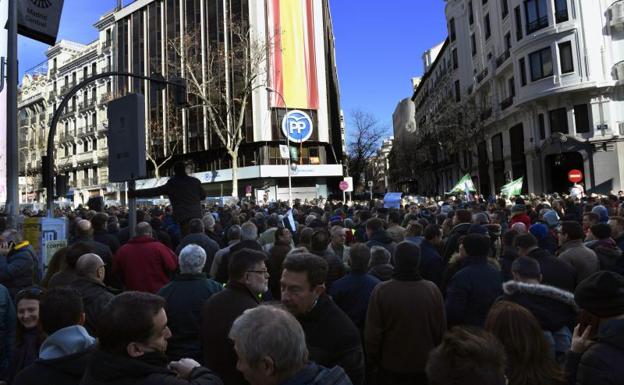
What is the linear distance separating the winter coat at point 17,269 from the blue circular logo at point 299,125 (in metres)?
41.5

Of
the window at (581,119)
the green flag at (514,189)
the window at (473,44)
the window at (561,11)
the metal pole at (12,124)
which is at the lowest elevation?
the green flag at (514,189)

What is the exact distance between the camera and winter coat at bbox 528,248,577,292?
5.08 metres

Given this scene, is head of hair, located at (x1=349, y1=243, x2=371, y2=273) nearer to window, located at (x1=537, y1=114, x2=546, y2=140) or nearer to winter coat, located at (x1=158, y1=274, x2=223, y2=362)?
winter coat, located at (x1=158, y1=274, x2=223, y2=362)

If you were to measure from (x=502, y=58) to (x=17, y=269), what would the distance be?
37.4m

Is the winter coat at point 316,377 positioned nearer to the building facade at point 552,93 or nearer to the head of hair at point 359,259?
the head of hair at point 359,259

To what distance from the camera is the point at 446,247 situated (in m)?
6.93

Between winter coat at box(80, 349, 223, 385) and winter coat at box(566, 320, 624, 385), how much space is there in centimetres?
184

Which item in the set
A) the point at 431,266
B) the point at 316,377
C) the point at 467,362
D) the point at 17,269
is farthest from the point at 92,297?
the point at 431,266

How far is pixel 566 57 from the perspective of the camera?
3006cm

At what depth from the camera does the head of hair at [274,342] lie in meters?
2.03

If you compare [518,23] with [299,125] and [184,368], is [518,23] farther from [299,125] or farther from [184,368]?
[184,368]

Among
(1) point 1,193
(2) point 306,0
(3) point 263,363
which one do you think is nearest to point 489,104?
(2) point 306,0

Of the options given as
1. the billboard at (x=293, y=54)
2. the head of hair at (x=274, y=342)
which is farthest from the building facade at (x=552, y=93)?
the head of hair at (x=274, y=342)

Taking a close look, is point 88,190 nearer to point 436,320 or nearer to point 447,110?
point 447,110
